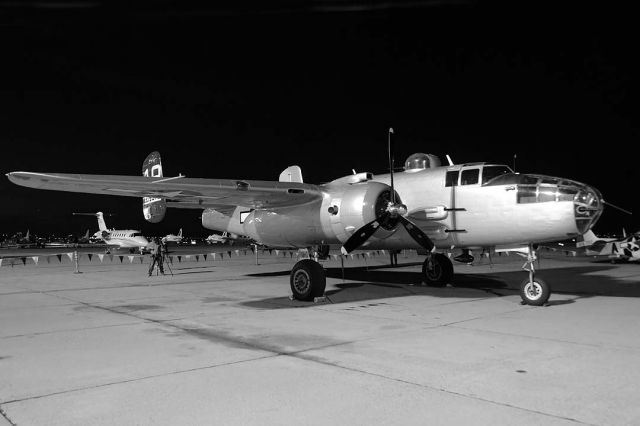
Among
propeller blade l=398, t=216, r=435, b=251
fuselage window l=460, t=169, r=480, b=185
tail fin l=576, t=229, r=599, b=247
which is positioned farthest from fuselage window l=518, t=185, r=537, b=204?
tail fin l=576, t=229, r=599, b=247

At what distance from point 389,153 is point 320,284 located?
4.24 metres

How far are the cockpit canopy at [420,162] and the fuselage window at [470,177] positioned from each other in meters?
2.29

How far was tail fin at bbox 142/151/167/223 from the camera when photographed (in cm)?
1991

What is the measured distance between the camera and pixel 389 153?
1410 centimetres

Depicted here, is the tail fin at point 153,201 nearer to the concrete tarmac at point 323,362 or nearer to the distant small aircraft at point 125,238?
the concrete tarmac at point 323,362

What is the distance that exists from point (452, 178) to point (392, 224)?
7.68 feet

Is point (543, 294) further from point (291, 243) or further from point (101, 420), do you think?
point (101, 420)

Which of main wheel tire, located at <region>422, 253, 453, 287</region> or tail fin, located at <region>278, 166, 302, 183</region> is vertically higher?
tail fin, located at <region>278, 166, 302, 183</region>

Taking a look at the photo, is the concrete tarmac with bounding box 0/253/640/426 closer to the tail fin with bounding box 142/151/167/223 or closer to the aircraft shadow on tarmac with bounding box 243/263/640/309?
the aircraft shadow on tarmac with bounding box 243/263/640/309

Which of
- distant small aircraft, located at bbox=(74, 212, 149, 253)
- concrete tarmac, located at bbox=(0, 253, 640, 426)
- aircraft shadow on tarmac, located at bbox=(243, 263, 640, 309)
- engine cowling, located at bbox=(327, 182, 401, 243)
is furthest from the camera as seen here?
distant small aircraft, located at bbox=(74, 212, 149, 253)

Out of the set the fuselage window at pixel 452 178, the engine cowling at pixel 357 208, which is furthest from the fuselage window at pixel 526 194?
the engine cowling at pixel 357 208

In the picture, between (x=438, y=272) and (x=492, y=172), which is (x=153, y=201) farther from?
(x=492, y=172)

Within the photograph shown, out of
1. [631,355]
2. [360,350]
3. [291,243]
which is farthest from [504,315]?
[291,243]

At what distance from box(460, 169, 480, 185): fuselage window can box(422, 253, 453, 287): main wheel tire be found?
4294 mm
